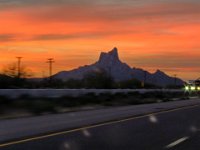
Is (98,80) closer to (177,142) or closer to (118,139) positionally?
(118,139)

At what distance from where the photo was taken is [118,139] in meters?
16.8

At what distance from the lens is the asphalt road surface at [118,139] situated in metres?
14.8

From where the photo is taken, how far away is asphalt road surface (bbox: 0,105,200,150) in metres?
14.8

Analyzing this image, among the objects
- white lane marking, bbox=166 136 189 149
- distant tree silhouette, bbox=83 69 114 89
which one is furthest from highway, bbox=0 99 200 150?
distant tree silhouette, bbox=83 69 114 89

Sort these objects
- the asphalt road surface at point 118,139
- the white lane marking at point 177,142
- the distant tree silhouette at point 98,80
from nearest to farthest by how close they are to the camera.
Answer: the asphalt road surface at point 118,139 < the white lane marking at point 177,142 < the distant tree silhouette at point 98,80

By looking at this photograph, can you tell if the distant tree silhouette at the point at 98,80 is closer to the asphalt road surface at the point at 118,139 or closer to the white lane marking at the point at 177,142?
the asphalt road surface at the point at 118,139

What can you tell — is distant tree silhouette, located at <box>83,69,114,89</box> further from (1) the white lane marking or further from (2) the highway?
(1) the white lane marking

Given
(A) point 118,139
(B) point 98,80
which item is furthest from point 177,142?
(B) point 98,80

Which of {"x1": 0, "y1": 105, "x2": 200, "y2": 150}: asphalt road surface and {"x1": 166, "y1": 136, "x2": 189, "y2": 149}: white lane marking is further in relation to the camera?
{"x1": 166, "y1": 136, "x2": 189, "y2": 149}: white lane marking

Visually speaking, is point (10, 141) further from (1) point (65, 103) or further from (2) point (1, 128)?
(1) point (65, 103)

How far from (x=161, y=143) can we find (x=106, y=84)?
10123 cm

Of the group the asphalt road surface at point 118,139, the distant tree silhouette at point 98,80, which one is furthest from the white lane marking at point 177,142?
the distant tree silhouette at point 98,80

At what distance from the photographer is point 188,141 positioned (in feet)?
53.9

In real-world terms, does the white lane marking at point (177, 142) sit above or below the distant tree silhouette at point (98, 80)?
above
